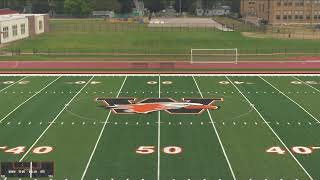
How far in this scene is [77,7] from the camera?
14500cm

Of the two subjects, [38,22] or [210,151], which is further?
[38,22]

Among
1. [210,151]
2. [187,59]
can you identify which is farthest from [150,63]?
[210,151]

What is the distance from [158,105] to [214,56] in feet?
88.9

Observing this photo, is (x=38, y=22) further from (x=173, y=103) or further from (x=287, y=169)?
(x=287, y=169)

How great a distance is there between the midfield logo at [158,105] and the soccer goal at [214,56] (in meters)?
20.4

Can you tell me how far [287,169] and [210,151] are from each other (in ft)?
12.3

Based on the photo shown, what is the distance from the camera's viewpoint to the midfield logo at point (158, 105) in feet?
98.9

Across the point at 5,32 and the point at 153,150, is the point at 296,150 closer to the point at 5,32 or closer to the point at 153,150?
the point at 153,150

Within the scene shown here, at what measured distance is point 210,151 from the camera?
74.2 ft

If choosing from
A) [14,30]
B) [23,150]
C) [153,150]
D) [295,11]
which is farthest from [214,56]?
[295,11]

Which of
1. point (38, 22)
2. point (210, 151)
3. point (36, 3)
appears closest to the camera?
point (210, 151)

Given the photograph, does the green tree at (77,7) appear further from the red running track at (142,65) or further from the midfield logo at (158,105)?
the midfield logo at (158,105)

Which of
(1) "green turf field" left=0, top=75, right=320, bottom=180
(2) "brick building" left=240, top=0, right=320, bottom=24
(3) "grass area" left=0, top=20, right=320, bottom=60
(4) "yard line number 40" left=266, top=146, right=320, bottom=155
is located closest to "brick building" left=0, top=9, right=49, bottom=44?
(3) "grass area" left=0, top=20, right=320, bottom=60

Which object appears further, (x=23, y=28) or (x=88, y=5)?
(x=88, y=5)
